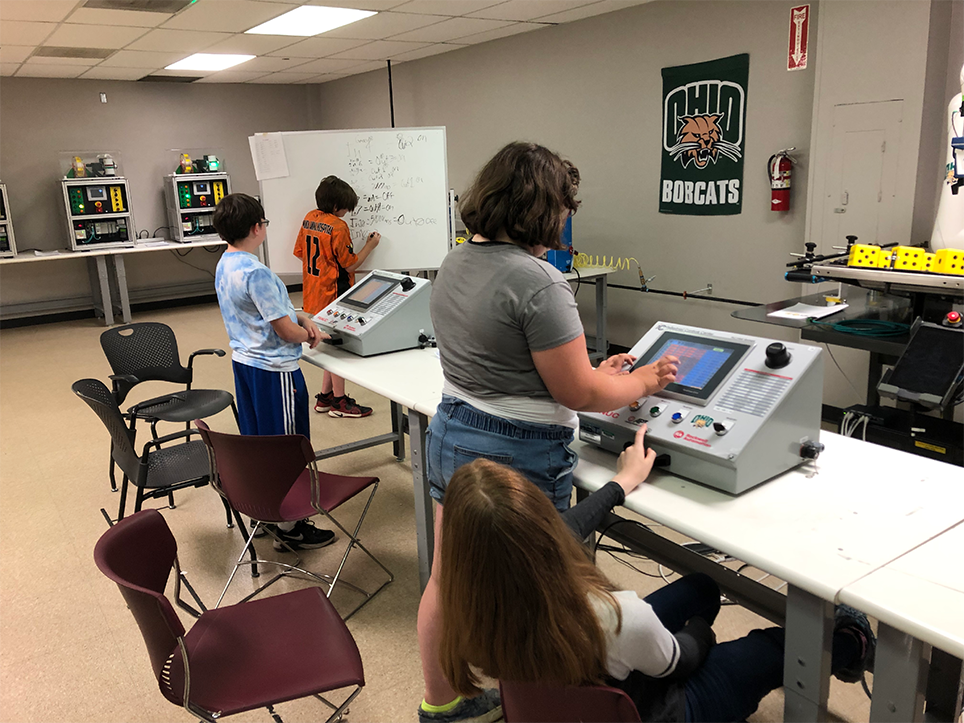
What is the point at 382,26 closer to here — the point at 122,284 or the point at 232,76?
the point at 232,76

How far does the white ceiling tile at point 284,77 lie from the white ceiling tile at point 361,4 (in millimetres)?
3605

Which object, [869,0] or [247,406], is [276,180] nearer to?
[247,406]

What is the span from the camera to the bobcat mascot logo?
457 centimetres

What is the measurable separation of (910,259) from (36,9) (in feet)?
15.9

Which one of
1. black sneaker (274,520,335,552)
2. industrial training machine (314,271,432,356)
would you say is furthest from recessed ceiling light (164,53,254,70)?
black sneaker (274,520,335,552)

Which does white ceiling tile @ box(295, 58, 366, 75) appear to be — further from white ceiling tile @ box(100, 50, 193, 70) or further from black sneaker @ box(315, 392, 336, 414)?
black sneaker @ box(315, 392, 336, 414)

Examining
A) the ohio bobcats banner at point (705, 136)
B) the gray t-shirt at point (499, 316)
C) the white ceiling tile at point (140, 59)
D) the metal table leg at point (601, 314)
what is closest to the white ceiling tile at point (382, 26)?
the white ceiling tile at point (140, 59)

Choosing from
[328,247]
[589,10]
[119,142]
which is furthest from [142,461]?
[119,142]

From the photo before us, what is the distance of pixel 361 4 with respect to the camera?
4.65m

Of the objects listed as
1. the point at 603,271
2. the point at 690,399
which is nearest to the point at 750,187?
the point at 603,271

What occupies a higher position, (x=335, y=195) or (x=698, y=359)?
(x=335, y=195)

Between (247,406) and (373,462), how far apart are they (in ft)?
3.84

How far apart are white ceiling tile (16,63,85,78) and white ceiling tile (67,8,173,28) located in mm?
2283

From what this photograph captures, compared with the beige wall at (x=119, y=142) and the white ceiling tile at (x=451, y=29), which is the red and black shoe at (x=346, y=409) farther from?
the beige wall at (x=119, y=142)
